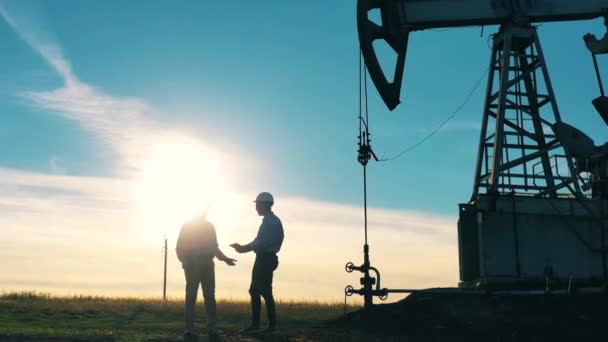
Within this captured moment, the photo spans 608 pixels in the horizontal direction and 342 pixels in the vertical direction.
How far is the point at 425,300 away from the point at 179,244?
21.7 ft

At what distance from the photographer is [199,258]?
10367 mm

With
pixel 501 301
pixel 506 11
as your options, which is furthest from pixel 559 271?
pixel 506 11

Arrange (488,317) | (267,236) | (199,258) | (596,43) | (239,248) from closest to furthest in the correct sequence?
(199,258), (267,236), (239,248), (488,317), (596,43)

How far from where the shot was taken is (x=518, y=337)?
1161 cm

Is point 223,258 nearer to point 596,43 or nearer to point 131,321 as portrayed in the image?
point 131,321

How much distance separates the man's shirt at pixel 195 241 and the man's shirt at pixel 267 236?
0.98 metres

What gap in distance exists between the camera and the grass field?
34.6ft

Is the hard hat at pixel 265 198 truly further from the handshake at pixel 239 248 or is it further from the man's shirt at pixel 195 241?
the man's shirt at pixel 195 241

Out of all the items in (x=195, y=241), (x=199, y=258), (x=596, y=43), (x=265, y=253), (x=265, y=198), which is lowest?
(x=199, y=258)

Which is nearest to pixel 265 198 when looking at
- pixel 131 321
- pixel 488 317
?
pixel 488 317

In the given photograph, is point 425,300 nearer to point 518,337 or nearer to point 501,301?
point 501,301

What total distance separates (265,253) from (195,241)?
4.54 feet

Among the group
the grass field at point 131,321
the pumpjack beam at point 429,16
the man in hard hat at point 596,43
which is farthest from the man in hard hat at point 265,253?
the man in hard hat at point 596,43

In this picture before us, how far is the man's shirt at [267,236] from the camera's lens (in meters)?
11.3
